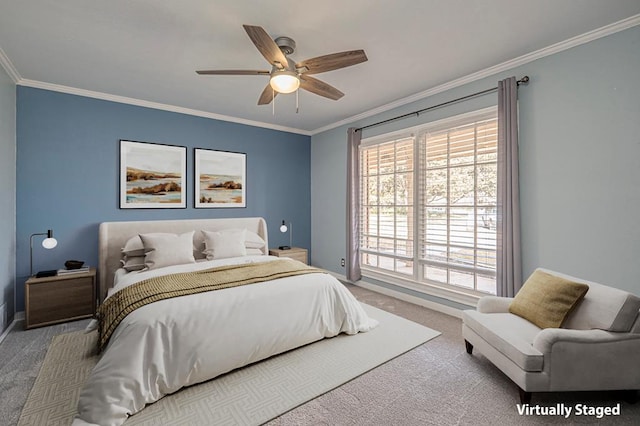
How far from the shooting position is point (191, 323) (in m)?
2.11

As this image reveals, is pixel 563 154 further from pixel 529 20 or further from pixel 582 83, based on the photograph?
pixel 529 20

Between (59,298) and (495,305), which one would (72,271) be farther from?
(495,305)

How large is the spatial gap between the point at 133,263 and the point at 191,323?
1865mm

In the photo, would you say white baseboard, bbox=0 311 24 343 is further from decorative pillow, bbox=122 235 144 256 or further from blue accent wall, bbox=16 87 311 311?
decorative pillow, bbox=122 235 144 256

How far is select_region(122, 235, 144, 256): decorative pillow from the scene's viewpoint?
3.53 meters

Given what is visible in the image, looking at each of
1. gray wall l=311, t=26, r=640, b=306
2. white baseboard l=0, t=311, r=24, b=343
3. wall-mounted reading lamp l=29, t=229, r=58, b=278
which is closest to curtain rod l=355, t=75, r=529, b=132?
gray wall l=311, t=26, r=640, b=306

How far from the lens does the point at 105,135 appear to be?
12.5 feet

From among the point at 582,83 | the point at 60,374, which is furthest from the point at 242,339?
the point at 582,83

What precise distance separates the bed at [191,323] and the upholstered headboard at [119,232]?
1 centimetres

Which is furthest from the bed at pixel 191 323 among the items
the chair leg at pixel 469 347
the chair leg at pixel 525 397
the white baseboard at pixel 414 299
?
the chair leg at pixel 525 397

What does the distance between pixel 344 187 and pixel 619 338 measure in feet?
12.2

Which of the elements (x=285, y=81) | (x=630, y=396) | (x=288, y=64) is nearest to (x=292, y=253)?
(x=285, y=81)

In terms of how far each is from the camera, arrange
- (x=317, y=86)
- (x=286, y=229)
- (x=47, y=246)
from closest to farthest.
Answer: (x=317, y=86)
(x=47, y=246)
(x=286, y=229)

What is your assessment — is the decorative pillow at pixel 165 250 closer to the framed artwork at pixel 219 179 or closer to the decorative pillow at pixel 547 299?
the framed artwork at pixel 219 179
